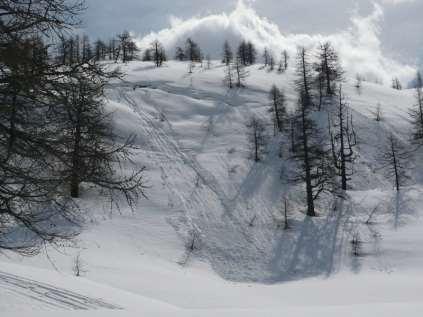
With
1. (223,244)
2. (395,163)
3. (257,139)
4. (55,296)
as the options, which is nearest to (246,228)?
(223,244)

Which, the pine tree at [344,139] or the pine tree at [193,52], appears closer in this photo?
the pine tree at [344,139]

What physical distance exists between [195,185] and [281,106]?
26.8 meters

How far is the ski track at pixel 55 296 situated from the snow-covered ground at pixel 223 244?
4cm

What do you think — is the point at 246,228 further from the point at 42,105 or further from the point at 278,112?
the point at 278,112

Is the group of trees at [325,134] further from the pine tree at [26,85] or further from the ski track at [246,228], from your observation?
the pine tree at [26,85]

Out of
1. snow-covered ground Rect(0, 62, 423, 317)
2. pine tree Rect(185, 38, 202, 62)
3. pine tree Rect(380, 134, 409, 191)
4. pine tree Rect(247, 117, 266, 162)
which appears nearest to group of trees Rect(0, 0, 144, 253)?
snow-covered ground Rect(0, 62, 423, 317)

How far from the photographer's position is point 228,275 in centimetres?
2381

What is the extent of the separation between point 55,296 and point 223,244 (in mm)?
19318

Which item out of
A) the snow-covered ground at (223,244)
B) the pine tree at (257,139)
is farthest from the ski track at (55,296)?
the pine tree at (257,139)

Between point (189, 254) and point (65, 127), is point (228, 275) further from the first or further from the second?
point (65, 127)

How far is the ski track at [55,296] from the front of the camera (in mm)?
7491

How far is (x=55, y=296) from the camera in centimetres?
821

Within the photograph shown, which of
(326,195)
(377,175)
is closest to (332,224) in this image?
(326,195)

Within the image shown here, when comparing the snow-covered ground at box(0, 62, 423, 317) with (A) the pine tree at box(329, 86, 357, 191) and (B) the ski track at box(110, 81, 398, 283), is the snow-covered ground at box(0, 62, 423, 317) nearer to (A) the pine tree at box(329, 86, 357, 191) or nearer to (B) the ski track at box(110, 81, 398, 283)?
(B) the ski track at box(110, 81, 398, 283)
